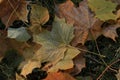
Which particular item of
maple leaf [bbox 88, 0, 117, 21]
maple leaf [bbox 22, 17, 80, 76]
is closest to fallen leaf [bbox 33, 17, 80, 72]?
maple leaf [bbox 22, 17, 80, 76]

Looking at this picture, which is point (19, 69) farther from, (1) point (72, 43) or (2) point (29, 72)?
(1) point (72, 43)

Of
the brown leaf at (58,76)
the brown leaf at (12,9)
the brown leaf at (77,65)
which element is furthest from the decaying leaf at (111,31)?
the brown leaf at (12,9)

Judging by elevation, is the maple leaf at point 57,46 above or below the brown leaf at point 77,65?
above

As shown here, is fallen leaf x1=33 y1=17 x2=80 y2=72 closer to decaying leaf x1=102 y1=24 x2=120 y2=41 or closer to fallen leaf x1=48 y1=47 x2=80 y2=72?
fallen leaf x1=48 y1=47 x2=80 y2=72

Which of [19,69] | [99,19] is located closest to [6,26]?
[19,69]

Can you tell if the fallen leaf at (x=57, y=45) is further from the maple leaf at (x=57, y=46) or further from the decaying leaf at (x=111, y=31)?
the decaying leaf at (x=111, y=31)
